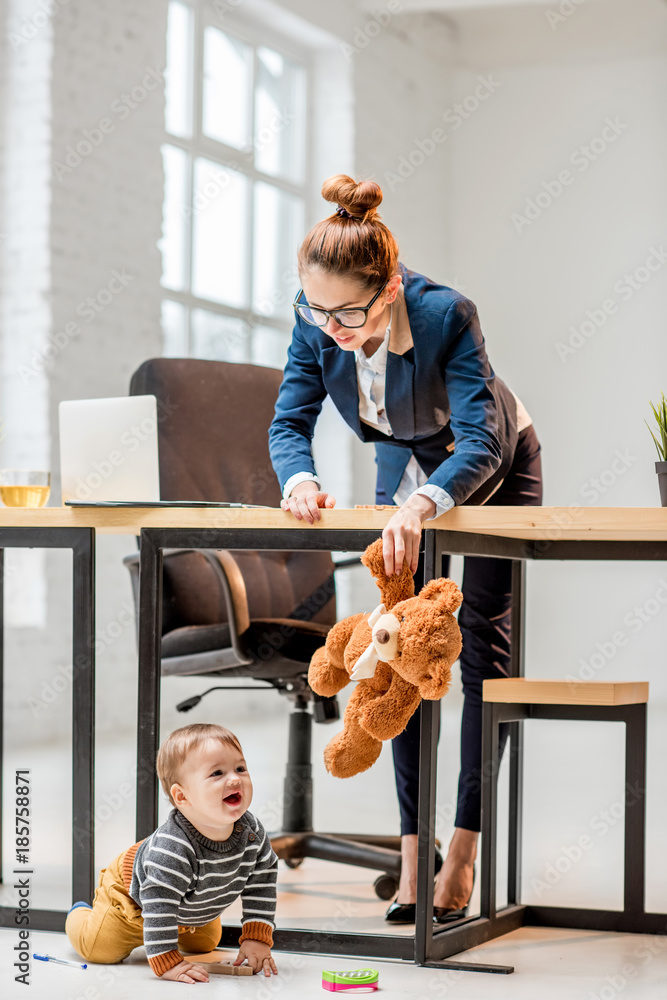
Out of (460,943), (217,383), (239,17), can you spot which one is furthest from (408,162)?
(460,943)

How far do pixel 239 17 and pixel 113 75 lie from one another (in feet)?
3.63

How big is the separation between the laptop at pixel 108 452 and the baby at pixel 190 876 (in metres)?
0.44

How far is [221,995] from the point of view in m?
1.58

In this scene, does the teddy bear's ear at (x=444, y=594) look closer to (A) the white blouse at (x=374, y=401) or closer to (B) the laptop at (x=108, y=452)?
(A) the white blouse at (x=374, y=401)

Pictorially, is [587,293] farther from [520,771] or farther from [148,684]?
[148,684]

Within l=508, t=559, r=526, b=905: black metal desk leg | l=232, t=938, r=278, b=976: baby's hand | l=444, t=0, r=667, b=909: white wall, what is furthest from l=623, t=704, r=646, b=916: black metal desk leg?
l=444, t=0, r=667, b=909: white wall

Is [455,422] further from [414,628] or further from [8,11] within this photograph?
[8,11]

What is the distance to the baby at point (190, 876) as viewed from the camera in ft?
5.44

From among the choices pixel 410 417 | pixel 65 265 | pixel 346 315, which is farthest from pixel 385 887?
pixel 65 265

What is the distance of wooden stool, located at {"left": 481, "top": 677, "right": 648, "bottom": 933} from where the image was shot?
1903mm

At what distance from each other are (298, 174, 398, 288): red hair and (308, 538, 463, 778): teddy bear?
0.41 metres

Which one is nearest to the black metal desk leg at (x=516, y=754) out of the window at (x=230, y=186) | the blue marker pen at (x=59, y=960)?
the blue marker pen at (x=59, y=960)

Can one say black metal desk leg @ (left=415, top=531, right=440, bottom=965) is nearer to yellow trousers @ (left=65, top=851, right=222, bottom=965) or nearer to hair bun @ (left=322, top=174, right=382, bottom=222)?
yellow trousers @ (left=65, top=851, right=222, bottom=965)

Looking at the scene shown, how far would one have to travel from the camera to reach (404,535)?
1.69 m
